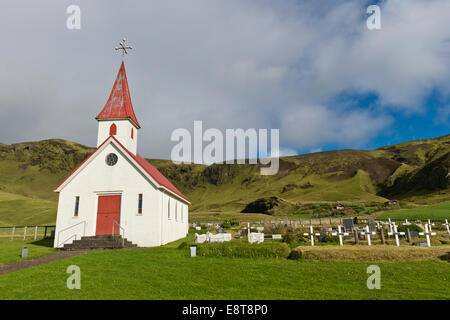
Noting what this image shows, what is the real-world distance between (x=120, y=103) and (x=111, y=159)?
243 inches

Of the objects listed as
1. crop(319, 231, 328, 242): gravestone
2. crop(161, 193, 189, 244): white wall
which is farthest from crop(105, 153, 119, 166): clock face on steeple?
crop(319, 231, 328, 242): gravestone

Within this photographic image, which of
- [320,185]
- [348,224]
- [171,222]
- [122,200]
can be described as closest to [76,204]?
[122,200]

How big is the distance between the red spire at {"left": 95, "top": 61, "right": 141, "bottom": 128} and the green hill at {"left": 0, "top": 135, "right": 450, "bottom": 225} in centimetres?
5592

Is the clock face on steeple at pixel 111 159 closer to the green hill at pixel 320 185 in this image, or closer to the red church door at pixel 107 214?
the red church door at pixel 107 214

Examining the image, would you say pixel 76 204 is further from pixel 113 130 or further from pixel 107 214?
pixel 113 130

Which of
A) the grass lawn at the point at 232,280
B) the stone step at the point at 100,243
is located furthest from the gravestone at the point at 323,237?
the stone step at the point at 100,243

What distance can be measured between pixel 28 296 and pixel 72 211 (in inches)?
616

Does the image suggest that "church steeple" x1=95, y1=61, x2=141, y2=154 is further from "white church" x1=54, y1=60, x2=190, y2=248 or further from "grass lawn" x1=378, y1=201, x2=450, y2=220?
"grass lawn" x1=378, y1=201, x2=450, y2=220

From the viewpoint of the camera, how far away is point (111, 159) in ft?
76.4

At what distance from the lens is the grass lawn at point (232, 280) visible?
799 centimetres

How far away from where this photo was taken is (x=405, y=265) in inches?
440

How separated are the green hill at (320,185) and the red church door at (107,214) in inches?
2262
